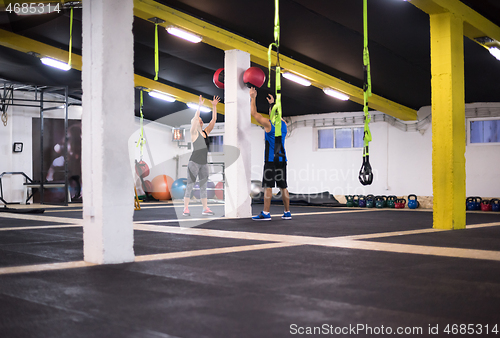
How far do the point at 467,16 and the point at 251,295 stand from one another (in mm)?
6637

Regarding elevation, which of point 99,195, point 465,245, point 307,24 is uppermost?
point 307,24

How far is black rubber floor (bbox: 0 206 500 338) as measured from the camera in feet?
6.47

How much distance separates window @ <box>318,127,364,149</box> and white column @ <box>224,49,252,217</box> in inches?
277

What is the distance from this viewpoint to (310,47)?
9211mm

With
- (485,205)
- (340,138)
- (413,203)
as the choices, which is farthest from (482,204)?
(340,138)

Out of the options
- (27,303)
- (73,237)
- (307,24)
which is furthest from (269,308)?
(307,24)

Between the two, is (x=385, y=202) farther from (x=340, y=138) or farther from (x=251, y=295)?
(x=251, y=295)

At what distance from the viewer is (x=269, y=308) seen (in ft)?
7.41

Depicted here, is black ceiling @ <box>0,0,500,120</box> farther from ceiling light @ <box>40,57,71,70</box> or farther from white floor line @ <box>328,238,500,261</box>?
white floor line @ <box>328,238,500,261</box>

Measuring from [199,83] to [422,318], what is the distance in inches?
443

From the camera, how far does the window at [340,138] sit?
14617mm

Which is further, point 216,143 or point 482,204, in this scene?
point 216,143

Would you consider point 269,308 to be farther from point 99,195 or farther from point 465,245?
point 465,245

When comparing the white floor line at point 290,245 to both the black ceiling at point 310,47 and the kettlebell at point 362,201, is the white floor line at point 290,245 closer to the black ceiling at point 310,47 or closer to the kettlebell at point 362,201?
the black ceiling at point 310,47
